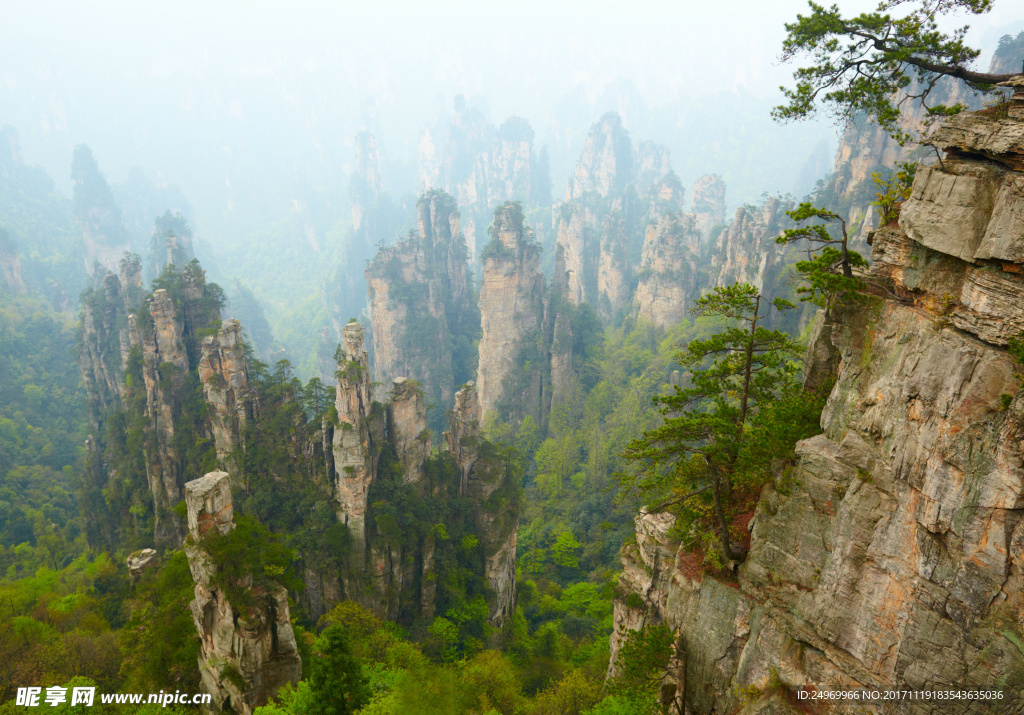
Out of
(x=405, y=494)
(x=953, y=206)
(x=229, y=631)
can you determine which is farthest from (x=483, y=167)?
(x=953, y=206)

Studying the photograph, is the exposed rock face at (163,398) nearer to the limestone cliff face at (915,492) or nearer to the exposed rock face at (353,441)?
the exposed rock face at (353,441)

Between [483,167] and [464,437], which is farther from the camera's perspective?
Answer: [483,167]

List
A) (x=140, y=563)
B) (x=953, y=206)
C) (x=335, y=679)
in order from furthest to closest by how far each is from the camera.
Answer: (x=140, y=563) < (x=335, y=679) < (x=953, y=206)

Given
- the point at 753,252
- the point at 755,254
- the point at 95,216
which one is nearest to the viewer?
the point at 755,254

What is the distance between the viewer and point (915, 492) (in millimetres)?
9133

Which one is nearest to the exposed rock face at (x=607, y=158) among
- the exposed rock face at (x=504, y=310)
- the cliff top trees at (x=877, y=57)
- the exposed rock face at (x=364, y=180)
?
the exposed rock face at (x=364, y=180)

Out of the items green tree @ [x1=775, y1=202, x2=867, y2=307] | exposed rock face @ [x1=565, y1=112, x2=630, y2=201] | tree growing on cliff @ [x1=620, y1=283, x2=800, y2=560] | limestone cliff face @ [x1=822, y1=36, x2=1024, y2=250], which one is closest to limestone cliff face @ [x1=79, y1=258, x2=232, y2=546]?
tree growing on cliff @ [x1=620, y1=283, x2=800, y2=560]

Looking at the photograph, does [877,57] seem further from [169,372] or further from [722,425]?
[169,372]

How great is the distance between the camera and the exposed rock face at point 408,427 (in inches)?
1125

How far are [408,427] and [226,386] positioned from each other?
9.02m

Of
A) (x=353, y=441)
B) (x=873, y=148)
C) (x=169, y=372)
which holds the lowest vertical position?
(x=169, y=372)

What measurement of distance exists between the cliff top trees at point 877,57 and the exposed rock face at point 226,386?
25603mm

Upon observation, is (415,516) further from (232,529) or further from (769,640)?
(769,640)

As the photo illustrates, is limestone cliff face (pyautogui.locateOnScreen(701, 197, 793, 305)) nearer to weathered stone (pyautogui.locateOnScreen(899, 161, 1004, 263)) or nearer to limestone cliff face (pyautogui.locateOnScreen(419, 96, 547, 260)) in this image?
weathered stone (pyautogui.locateOnScreen(899, 161, 1004, 263))
